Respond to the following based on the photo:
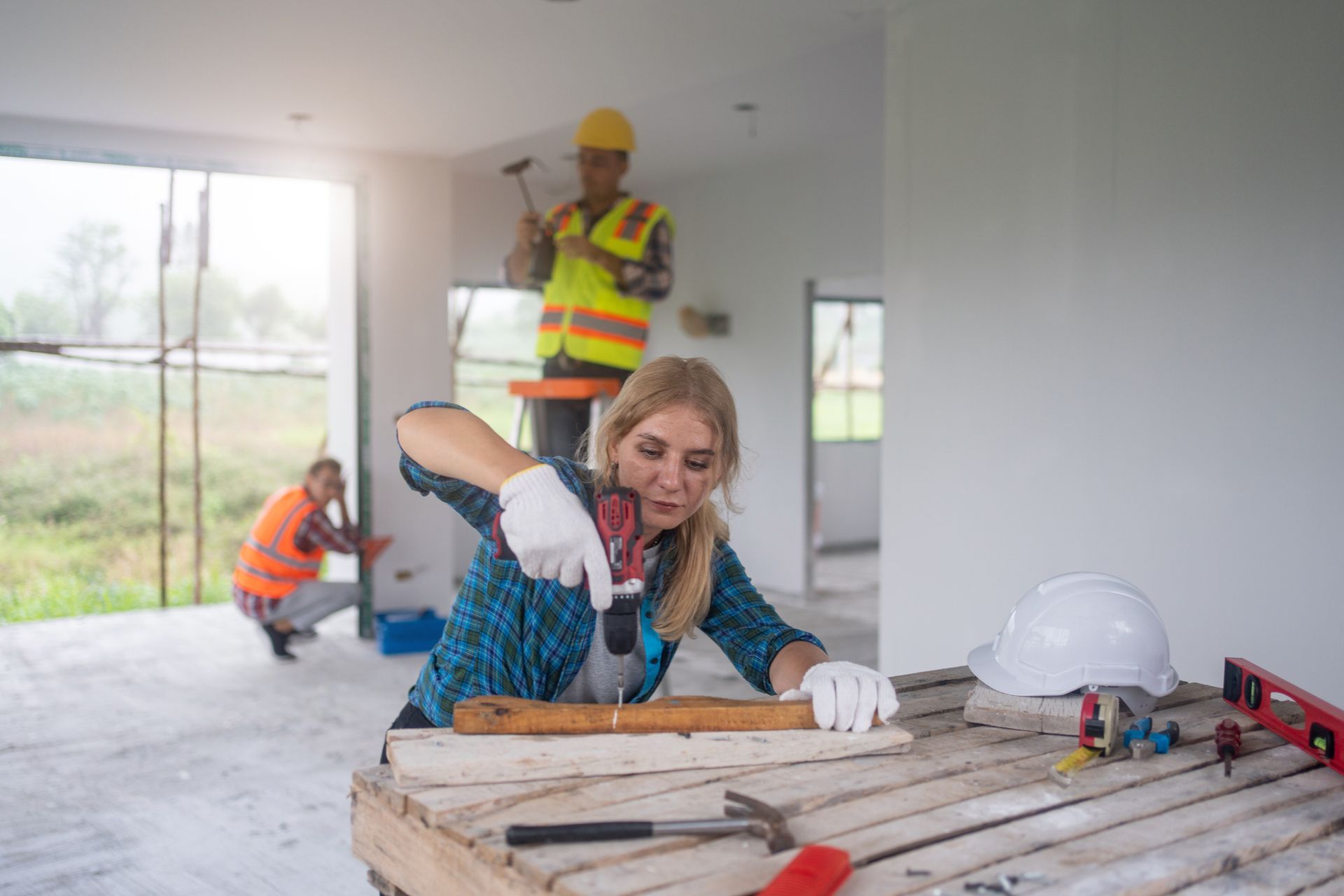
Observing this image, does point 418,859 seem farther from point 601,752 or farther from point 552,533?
point 552,533

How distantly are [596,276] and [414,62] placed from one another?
112 cm

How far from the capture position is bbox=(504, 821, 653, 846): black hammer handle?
3.86 feet

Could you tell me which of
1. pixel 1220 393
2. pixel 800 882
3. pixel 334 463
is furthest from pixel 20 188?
pixel 800 882

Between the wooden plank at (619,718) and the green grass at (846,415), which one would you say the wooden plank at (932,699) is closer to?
the wooden plank at (619,718)

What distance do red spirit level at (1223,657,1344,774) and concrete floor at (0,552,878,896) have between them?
2.15 metres

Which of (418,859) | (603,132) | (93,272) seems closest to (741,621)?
(418,859)

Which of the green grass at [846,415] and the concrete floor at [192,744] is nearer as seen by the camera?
the concrete floor at [192,744]

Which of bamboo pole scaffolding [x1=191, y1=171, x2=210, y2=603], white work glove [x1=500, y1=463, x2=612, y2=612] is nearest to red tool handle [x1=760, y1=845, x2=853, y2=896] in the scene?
white work glove [x1=500, y1=463, x2=612, y2=612]

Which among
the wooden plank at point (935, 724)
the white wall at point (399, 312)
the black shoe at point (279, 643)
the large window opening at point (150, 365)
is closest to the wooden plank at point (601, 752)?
the wooden plank at point (935, 724)

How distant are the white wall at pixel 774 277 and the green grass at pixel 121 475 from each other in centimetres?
340

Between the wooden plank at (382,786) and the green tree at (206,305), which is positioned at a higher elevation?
the green tree at (206,305)

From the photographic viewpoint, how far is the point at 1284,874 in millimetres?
1195

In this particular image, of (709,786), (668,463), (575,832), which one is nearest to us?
(575,832)

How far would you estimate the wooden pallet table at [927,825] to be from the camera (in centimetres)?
114
